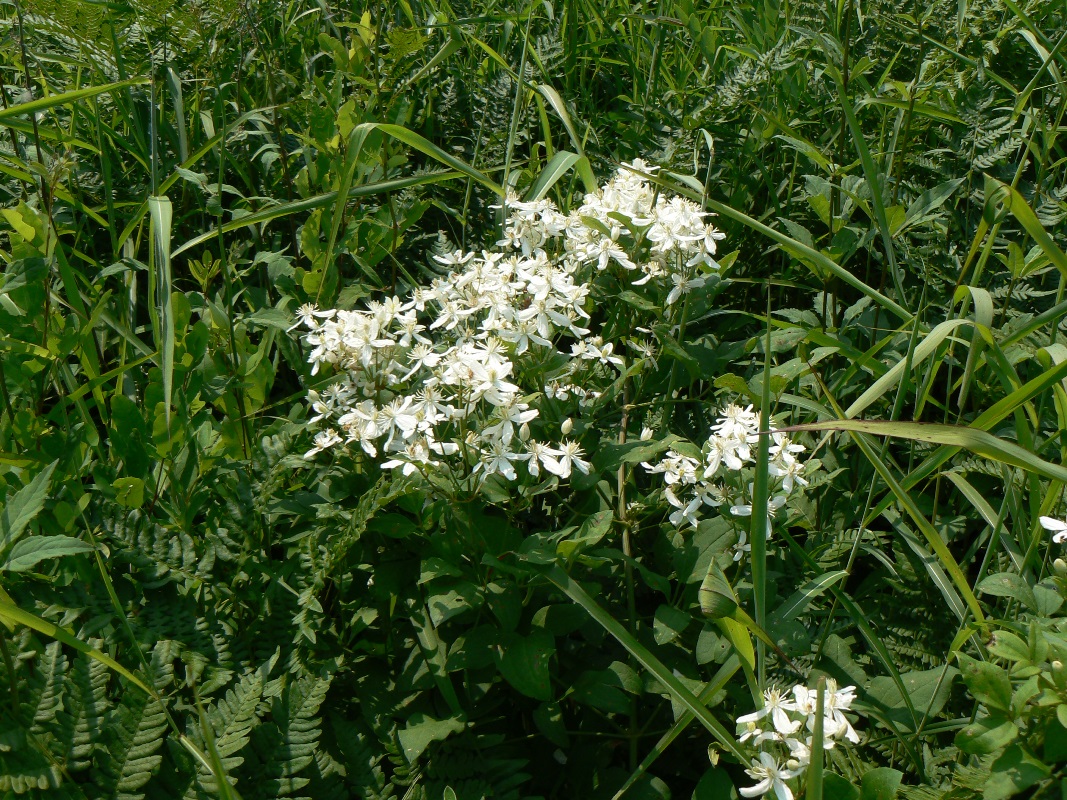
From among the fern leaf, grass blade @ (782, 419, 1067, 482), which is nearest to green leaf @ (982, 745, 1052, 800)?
grass blade @ (782, 419, 1067, 482)

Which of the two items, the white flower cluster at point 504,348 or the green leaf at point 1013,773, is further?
the white flower cluster at point 504,348

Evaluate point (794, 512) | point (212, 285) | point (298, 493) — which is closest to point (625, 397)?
point (794, 512)

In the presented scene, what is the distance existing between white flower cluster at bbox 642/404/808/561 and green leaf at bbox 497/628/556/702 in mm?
334

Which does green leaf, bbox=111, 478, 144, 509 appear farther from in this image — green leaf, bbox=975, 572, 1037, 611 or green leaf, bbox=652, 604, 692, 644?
green leaf, bbox=975, 572, 1037, 611

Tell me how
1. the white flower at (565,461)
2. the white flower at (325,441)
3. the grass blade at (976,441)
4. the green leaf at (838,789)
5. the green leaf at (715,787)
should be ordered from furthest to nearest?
the white flower at (325,441)
the white flower at (565,461)
the green leaf at (715,787)
the green leaf at (838,789)
the grass blade at (976,441)

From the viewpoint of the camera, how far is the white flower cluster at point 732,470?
169cm

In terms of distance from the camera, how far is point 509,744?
6.14 feet

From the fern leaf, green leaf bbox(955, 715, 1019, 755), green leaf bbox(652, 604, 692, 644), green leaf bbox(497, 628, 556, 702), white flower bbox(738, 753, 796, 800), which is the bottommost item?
the fern leaf

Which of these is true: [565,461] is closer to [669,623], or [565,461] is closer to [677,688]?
[669,623]

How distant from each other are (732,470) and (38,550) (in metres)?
1.17

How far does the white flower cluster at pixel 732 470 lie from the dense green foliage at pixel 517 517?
6cm

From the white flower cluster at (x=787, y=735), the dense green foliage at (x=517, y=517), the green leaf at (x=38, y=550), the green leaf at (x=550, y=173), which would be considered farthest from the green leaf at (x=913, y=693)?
the green leaf at (x=38, y=550)

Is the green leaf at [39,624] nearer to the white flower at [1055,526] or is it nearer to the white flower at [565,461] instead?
the white flower at [565,461]

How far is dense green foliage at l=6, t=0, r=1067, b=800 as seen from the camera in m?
1.53
